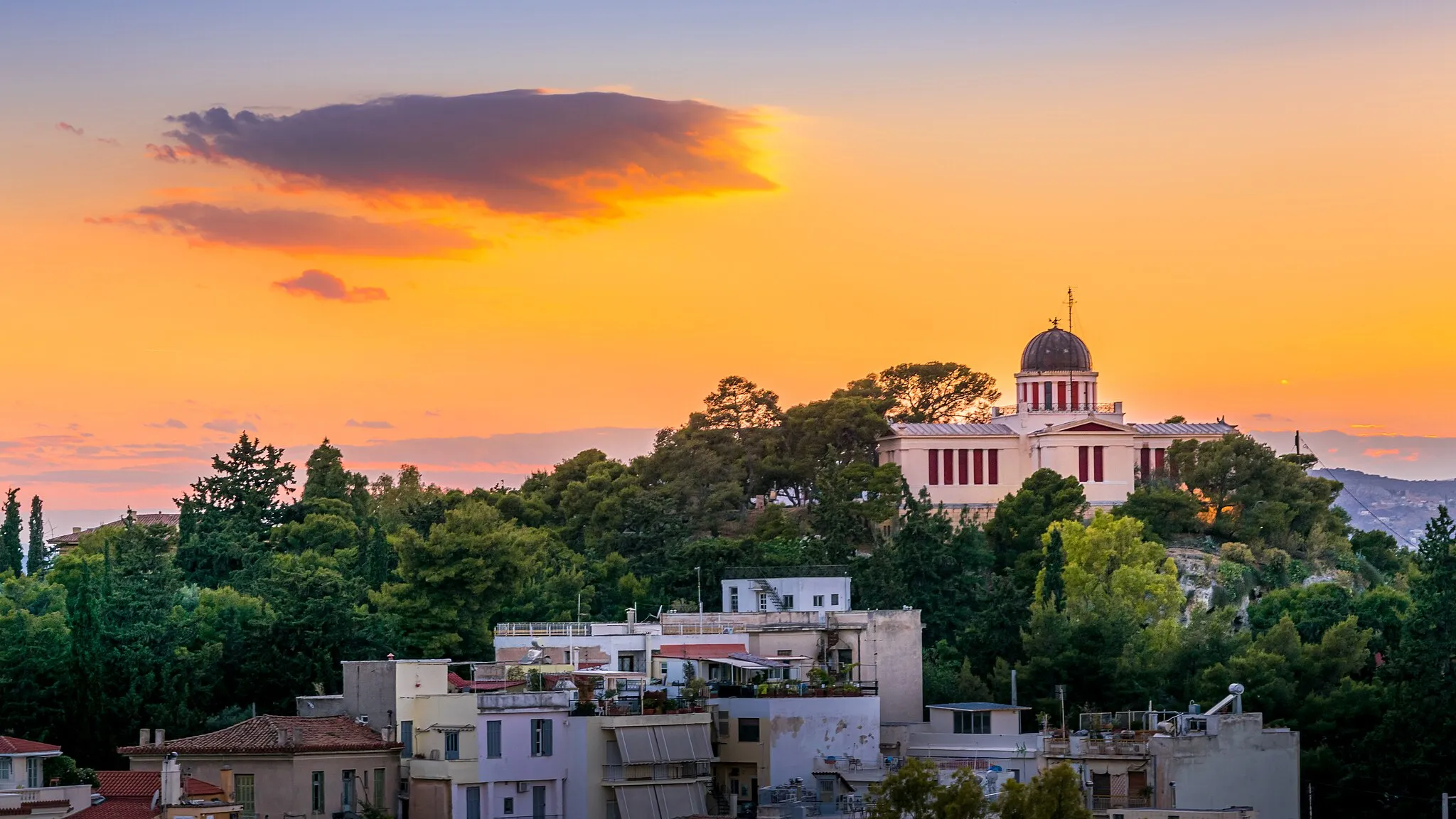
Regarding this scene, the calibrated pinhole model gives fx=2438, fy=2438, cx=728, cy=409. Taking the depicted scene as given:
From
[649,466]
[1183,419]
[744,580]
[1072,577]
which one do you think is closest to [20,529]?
[649,466]

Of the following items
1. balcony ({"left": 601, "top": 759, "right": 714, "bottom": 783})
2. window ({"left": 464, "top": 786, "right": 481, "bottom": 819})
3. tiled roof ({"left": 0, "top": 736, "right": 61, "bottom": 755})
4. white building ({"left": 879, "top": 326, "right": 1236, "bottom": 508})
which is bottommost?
window ({"left": 464, "top": 786, "right": 481, "bottom": 819})

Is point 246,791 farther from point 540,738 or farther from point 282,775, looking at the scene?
point 540,738

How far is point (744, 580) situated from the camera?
82.1 metres

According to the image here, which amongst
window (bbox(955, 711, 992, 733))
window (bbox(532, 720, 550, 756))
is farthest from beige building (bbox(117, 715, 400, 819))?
window (bbox(955, 711, 992, 733))

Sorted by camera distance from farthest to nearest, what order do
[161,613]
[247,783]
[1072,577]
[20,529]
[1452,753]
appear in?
[20,529]
[1072,577]
[161,613]
[1452,753]
[247,783]

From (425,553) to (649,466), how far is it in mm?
31952

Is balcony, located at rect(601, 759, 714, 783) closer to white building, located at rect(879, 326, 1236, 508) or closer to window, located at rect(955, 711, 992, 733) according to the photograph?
window, located at rect(955, 711, 992, 733)

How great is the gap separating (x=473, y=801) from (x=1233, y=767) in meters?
→ 17.3

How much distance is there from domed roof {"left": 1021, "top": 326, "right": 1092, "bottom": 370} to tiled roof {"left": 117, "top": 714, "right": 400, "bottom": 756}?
191 feet

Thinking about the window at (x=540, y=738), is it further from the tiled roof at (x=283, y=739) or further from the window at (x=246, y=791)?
the window at (x=246, y=791)

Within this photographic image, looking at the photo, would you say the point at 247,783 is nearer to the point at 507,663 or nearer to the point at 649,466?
the point at 507,663

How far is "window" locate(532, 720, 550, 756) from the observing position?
53062 mm

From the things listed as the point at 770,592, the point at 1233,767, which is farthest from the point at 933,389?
the point at 1233,767

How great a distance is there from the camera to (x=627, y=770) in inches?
2128
